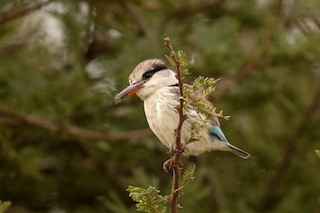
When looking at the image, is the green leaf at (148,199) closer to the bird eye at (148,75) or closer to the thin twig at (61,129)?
the bird eye at (148,75)

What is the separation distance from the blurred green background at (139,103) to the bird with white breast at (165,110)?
748 mm

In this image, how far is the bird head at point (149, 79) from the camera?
4301 mm

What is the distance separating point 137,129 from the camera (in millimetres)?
5578

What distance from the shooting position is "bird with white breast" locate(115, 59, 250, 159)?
4.06m

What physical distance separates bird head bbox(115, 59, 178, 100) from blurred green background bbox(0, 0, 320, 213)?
2.38ft

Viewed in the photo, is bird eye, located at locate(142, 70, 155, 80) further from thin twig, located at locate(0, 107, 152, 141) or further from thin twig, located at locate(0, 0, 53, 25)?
thin twig, located at locate(0, 0, 53, 25)

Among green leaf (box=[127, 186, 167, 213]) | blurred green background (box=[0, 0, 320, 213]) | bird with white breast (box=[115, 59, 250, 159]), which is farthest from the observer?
blurred green background (box=[0, 0, 320, 213])

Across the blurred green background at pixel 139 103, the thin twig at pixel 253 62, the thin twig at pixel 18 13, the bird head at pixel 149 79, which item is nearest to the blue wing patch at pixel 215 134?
the bird head at pixel 149 79

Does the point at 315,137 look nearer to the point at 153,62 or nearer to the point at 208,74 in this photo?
the point at 208,74

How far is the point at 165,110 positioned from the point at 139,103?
1.59 metres

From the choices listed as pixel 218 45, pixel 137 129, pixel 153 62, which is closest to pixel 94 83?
pixel 137 129

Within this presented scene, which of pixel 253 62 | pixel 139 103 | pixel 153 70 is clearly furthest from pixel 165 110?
pixel 139 103

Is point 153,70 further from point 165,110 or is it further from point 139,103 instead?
point 139,103

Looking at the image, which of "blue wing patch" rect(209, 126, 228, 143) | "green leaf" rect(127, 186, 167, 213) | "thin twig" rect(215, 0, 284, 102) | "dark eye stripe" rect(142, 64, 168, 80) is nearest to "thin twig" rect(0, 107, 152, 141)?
"thin twig" rect(215, 0, 284, 102)
